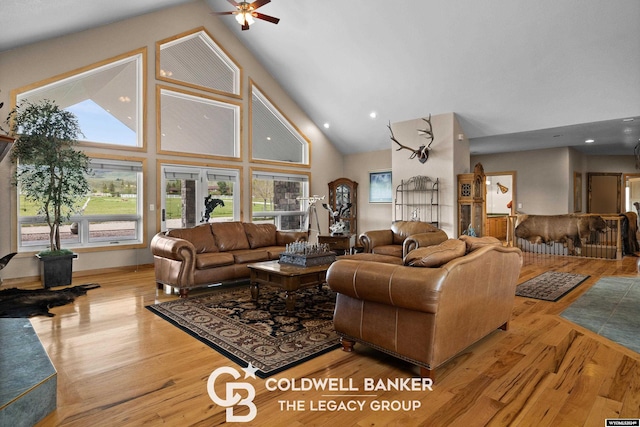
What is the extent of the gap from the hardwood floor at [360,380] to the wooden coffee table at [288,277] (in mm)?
1074

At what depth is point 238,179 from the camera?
25.9 ft

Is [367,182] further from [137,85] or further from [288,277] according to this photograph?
[288,277]

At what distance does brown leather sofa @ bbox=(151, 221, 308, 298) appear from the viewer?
4.60 m

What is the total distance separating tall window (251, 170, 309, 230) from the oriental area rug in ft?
12.3

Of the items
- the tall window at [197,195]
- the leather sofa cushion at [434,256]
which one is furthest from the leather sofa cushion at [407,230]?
the leather sofa cushion at [434,256]

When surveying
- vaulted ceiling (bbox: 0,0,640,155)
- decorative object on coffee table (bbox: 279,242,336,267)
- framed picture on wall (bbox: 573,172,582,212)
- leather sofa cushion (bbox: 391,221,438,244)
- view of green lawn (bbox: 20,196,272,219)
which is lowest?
decorative object on coffee table (bbox: 279,242,336,267)

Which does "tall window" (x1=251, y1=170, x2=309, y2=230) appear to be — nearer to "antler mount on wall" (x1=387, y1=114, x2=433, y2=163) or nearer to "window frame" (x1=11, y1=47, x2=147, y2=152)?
"window frame" (x1=11, y1=47, x2=147, y2=152)

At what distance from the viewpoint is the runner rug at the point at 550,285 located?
4.64 m

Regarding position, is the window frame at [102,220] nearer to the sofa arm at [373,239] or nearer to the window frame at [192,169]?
the window frame at [192,169]

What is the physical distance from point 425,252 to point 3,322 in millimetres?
3354

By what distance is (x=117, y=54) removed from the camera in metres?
6.23

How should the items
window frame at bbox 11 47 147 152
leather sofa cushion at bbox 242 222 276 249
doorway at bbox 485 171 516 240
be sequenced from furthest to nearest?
1. doorway at bbox 485 171 516 240
2. leather sofa cushion at bbox 242 222 276 249
3. window frame at bbox 11 47 147 152

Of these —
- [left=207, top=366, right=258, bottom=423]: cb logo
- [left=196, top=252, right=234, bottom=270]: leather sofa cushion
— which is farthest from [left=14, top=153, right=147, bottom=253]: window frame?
[left=207, top=366, right=258, bottom=423]: cb logo

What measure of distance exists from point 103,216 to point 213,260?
2749 millimetres
